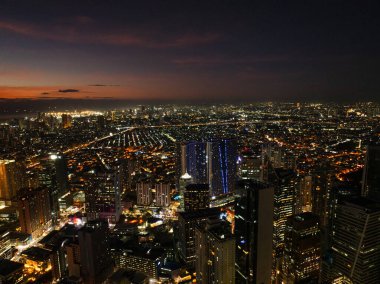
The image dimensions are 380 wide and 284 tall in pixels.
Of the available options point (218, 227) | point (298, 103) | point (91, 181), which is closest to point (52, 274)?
point (91, 181)

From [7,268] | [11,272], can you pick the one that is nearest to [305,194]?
[11,272]

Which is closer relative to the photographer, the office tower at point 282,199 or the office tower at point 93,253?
the office tower at point 93,253

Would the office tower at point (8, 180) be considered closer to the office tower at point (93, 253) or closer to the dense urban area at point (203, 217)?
the dense urban area at point (203, 217)

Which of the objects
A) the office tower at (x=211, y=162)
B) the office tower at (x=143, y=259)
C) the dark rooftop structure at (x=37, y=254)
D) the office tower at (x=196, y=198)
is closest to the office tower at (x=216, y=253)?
the office tower at (x=143, y=259)

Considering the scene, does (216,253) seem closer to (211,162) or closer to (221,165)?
(211,162)

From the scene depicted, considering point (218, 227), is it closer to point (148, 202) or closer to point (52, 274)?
point (52, 274)

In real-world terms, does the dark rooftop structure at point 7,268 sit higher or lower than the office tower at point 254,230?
lower

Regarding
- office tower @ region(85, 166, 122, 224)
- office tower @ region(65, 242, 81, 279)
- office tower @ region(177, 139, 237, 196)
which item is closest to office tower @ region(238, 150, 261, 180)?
office tower @ region(177, 139, 237, 196)
